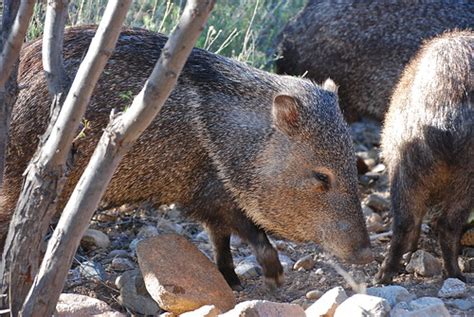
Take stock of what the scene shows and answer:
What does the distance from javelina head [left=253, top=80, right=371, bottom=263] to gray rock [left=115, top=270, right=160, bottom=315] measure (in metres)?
0.63

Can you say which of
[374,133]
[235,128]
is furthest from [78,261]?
[374,133]

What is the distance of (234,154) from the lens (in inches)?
162

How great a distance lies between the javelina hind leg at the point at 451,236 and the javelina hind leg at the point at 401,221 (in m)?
0.12

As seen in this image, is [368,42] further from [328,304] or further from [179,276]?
[328,304]

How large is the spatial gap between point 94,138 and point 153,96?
5.04 ft

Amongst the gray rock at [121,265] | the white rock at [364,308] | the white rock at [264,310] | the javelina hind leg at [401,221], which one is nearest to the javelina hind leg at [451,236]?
the javelina hind leg at [401,221]

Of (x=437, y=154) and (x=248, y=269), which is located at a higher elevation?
(x=437, y=154)

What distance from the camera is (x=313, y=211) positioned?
4074 mm

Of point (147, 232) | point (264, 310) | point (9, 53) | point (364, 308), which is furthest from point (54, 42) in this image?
point (147, 232)

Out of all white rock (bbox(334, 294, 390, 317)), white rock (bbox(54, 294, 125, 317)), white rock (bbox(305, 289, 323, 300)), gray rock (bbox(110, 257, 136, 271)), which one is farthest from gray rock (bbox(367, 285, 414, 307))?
gray rock (bbox(110, 257, 136, 271))

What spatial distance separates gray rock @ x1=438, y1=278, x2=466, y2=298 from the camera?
3.83 meters

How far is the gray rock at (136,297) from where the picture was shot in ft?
12.7

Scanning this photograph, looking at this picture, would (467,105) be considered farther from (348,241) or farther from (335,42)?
(335,42)

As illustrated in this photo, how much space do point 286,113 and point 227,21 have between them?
112 inches
